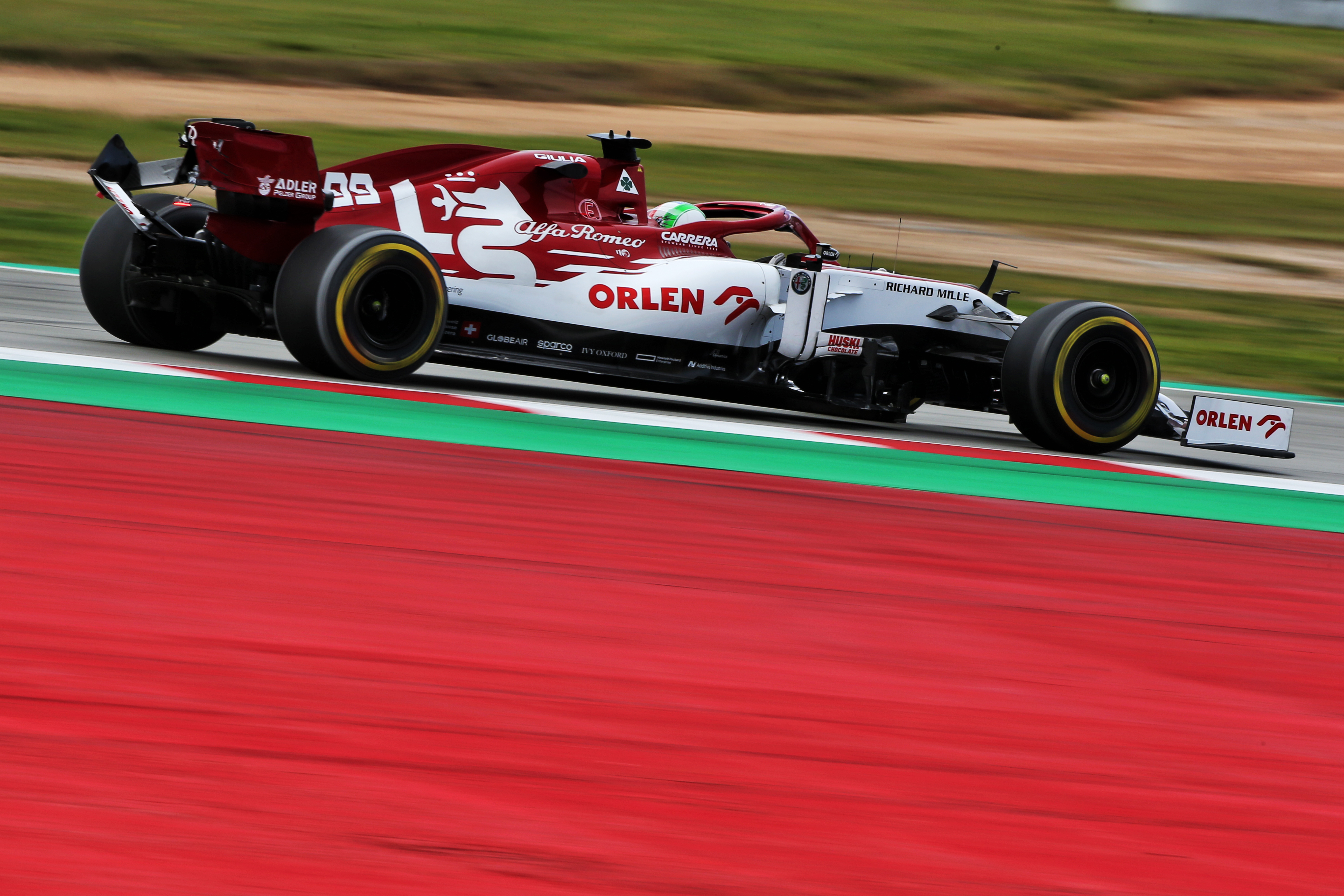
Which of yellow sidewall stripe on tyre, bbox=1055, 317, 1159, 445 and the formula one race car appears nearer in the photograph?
the formula one race car

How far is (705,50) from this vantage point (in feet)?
115

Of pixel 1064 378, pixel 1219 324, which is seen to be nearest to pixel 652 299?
pixel 1064 378

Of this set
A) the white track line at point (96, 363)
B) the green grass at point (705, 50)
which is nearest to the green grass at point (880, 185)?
the green grass at point (705, 50)

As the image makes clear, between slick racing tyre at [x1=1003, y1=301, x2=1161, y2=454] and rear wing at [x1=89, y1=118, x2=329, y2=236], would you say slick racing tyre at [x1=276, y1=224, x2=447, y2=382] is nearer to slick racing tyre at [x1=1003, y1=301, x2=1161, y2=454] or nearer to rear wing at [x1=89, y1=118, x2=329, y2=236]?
rear wing at [x1=89, y1=118, x2=329, y2=236]

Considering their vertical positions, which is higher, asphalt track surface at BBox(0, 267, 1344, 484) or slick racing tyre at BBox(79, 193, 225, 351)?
slick racing tyre at BBox(79, 193, 225, 351)

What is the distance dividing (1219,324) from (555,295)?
35.0 ft

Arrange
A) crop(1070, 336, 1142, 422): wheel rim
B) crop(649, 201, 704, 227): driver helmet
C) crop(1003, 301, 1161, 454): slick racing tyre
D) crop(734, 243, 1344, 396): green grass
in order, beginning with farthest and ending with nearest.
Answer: crop(734, 243, 1344, 396): green grass
crop(649, 201, 704, 227): driver helmet
crop(1070, 336, 1142, 422): wheel rim
crop(1003, 301, 1161, 454): slick racing tyre

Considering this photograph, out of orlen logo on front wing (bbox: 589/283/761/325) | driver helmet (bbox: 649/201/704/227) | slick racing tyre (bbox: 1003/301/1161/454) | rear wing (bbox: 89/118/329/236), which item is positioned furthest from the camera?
driver helmet (bbox: 649/201/704/227)

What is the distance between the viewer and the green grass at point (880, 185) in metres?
22.2

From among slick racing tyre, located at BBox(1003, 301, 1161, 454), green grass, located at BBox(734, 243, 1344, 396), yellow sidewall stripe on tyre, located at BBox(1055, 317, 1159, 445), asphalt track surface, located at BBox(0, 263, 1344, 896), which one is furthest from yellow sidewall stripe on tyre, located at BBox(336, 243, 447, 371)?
green grass, located at BBox(734, 243, 1344, 396)

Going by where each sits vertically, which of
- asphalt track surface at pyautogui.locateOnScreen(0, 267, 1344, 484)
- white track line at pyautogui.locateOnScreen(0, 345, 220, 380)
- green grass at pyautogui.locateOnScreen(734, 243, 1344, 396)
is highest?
green grass at pyautogui.locateOnScreen(734, 243, 1344, 396)

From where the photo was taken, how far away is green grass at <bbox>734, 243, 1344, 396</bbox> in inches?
551

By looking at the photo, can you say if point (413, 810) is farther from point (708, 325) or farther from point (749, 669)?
point (708, 325)

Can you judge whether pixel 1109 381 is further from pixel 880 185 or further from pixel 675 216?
pixel 880 185
